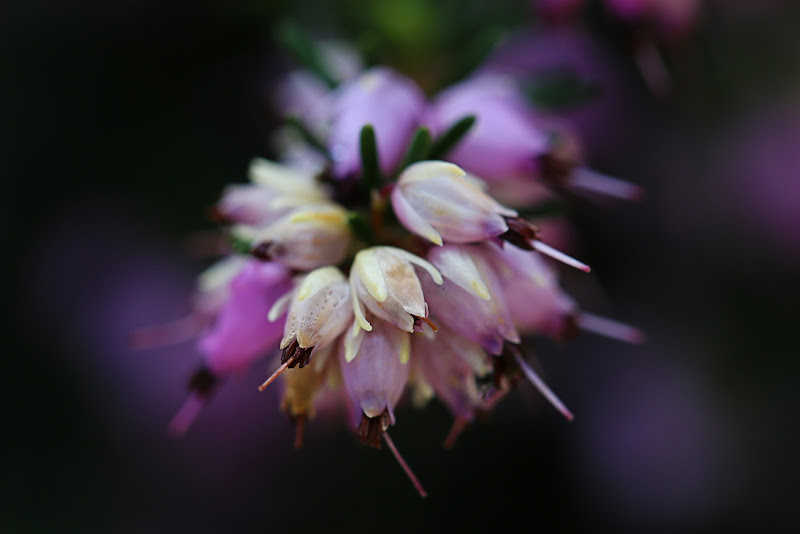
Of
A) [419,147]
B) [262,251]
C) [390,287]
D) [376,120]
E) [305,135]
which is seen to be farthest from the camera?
[305,135]

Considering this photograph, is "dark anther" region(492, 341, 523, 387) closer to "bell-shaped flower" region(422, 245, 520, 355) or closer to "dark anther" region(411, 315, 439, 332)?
"bell-shaped flower" region(422, 245, 520, 355)

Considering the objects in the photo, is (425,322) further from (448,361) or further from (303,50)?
(303,50)

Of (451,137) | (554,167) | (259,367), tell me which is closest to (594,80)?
(554,167)

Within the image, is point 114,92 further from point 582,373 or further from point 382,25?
point 582,373

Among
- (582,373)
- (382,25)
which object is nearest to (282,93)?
(382,25)

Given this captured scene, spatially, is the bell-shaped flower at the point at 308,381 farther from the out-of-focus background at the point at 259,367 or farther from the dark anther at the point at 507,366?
the out-of-focus background at the point at 259,367

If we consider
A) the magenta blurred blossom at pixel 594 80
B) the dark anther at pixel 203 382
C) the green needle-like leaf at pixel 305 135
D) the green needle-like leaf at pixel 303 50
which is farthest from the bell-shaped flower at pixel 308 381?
the magenta blurred blossom at pixel 594 80
